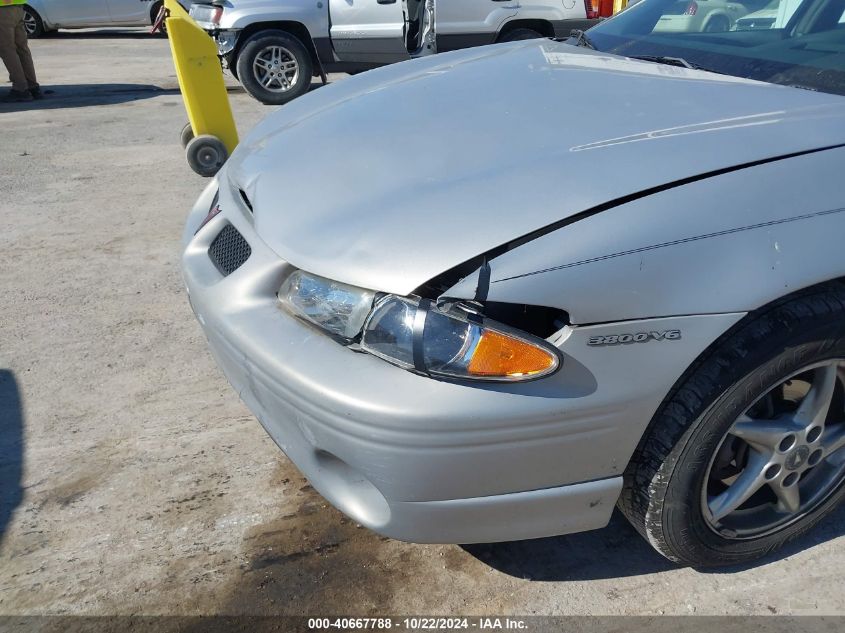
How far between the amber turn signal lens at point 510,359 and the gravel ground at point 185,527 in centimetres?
79

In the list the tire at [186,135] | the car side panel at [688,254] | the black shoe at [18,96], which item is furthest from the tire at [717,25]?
the black shoe at [18,96]

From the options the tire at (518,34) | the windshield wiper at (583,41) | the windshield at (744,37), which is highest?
the windshield at (744,37)

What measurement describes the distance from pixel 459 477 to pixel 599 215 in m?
0.70

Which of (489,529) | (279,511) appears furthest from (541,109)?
(279,511)

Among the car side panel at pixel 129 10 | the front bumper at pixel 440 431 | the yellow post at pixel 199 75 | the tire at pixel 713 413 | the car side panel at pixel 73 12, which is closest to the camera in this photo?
the front bumper at pixel 440 431

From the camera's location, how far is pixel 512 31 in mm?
8938

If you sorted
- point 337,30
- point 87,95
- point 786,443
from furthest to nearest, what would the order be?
1. point 87,95
2. point 337,30
3. point 786,443

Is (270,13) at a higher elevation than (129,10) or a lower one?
higher

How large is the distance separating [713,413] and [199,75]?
4.56m

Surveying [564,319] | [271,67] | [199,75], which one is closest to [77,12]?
[271,67]

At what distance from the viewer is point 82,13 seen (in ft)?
48.3

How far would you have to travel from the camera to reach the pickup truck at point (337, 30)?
8648 millimetres

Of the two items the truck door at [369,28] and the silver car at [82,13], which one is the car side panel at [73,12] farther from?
the truck door at [369,28]

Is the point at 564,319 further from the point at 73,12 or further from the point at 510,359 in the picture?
the point at 73,12
